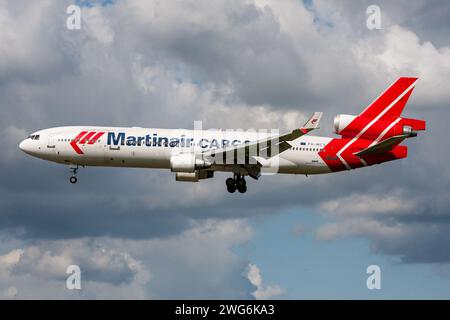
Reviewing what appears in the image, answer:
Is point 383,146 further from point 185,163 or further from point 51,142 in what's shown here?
point 51,142

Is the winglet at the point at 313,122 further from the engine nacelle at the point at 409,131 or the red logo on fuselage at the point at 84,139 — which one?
the red logo on fuselage at the point at 84,139

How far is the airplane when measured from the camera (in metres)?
70.4

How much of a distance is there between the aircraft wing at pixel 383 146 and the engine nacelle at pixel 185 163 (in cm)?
1536

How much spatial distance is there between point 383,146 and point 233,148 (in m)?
14.0

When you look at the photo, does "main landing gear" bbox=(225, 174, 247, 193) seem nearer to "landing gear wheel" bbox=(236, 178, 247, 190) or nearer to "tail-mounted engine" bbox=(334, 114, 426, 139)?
"landing gear wheel" bbox=(236, 178, 247, 190)

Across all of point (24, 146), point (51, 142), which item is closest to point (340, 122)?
point (51, 142)

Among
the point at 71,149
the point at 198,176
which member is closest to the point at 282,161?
the point at 198,176

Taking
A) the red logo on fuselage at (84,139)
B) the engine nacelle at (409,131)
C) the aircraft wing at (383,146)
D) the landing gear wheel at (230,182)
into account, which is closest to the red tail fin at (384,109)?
the aircraft wing at (383,146)

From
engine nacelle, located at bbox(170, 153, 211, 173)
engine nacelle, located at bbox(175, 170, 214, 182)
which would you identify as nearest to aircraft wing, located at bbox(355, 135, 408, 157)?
engine nacelle, located at bbox(175, 170, 214, 182)

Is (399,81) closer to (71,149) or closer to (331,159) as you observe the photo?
(331,159)

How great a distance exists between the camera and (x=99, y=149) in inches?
2810

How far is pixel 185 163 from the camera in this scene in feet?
226

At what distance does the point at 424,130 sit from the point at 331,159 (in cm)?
887

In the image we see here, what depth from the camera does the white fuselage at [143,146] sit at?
71.1 meters
